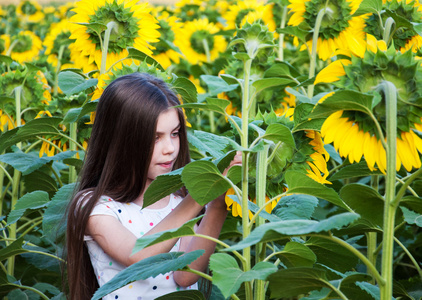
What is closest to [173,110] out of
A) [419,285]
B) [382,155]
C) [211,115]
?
[382,155]

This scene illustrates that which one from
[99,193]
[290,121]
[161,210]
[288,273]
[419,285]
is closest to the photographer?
[288,273]

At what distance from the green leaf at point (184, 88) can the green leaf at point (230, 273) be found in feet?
2.02

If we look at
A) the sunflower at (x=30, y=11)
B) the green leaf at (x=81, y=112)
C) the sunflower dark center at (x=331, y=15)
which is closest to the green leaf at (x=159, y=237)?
the green leaf at (x=81, y=112)

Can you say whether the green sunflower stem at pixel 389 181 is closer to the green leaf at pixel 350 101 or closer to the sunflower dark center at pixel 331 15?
the green leaf at pixel 350 101

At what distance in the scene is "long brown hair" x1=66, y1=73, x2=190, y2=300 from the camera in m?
1.27

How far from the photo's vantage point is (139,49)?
5.49 ft

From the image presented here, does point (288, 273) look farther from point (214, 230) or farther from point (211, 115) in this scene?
point (211, 115)

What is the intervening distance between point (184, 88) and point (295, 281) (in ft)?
2.22

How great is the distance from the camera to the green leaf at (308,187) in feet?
2.90

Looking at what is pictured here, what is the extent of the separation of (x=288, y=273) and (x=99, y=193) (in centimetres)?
56

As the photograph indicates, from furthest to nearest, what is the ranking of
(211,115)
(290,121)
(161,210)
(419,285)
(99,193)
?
(211,115) → (419,285) → (161,210) → (99,193) → (290,121)

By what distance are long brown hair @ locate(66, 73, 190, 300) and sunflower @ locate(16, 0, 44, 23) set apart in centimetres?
333

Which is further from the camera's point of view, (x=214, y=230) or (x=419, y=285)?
(x=419, y=285)

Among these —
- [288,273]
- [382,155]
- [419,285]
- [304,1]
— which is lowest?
[419,285]
